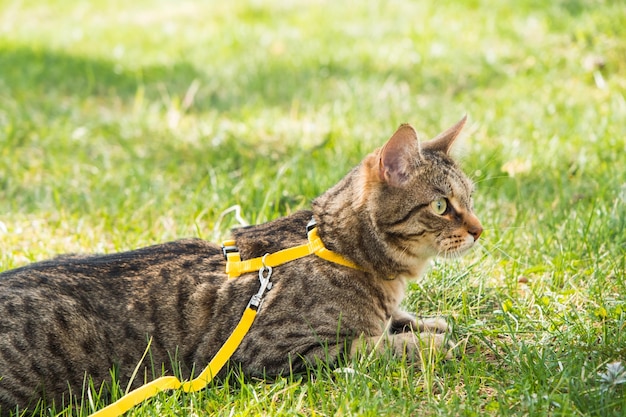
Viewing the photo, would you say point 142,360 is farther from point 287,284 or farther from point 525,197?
point 525,197

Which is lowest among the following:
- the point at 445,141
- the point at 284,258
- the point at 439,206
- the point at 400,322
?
the point at 400,322

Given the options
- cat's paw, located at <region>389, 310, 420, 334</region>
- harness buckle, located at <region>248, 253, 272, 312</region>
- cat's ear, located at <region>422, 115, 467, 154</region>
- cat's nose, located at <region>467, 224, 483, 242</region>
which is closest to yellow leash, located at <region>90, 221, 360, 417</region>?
harness buckle, located at <region>248, 253, 272, 312</region>

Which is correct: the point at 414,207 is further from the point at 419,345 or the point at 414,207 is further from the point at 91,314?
the point at 91,314

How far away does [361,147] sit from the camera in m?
4.78

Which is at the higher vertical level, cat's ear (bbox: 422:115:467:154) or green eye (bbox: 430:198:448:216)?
cat's ear (bbox: 422:115:467:154)

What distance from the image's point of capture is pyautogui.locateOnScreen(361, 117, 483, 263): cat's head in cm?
292

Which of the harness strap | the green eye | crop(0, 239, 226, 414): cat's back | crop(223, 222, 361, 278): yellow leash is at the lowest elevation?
the harness strap

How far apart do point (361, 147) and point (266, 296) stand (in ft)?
6.82

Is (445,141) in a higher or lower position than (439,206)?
higher

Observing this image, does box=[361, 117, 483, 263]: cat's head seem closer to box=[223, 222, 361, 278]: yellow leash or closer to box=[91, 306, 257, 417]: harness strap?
box=[223, 222, 361, 278]: yellow leash

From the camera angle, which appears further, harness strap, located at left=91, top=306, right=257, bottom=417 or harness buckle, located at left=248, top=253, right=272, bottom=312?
harness buckle, located at left=248, top=253, right=272, bottom=312

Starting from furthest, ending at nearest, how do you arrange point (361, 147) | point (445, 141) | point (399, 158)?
point (361, 147) → point (445, 141) → point (399, 158)

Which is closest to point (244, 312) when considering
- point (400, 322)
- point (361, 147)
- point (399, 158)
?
point (400, 322)

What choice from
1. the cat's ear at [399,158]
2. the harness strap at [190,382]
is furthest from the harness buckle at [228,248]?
the cat's ear at [399,158]
